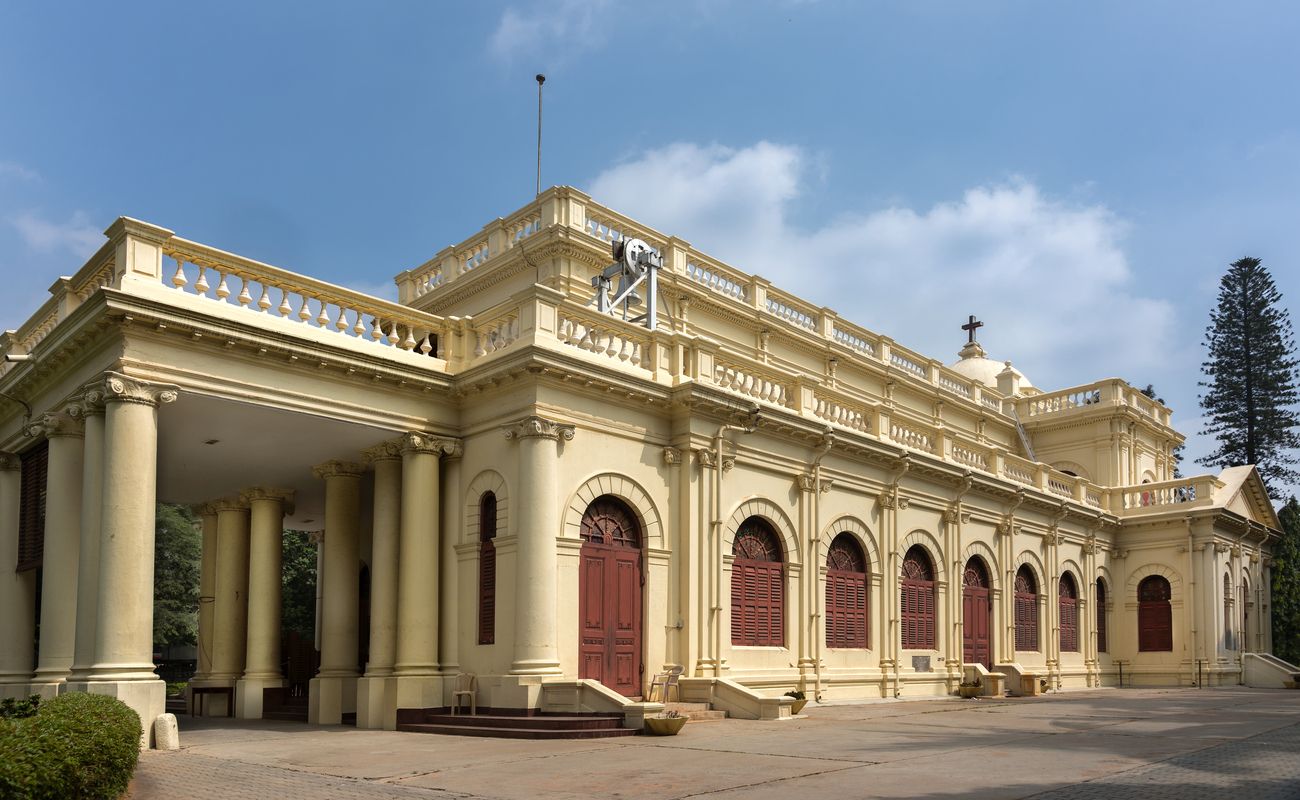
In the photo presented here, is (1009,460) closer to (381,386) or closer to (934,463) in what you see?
(934,463)

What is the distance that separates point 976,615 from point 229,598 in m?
18.2

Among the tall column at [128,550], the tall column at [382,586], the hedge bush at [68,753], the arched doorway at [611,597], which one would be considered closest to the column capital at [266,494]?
the tall column at [382,586]

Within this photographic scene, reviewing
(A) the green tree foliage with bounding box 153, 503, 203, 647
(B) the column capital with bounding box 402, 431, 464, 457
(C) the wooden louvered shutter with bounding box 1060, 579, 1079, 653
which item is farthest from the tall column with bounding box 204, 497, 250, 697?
(C) the wooden louvered shutter with bounding box 1060, 579, 1079, 653

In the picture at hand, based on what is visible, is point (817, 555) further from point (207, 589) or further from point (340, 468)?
point (207, 589)

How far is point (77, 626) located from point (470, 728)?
18.7 feet

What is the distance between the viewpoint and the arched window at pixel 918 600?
26.4 m

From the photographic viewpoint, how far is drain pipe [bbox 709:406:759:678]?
803 inches

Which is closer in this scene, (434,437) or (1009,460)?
(434,437)

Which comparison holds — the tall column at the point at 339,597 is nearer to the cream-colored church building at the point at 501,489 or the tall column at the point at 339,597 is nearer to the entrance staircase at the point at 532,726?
the cream-colored church building at the point at 501,489

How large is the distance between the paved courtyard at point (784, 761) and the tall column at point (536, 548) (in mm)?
1782

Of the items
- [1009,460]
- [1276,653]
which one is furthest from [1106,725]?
[1276,653]

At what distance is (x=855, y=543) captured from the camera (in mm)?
25094

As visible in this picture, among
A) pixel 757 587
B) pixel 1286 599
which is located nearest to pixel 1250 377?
pixel 1286 599

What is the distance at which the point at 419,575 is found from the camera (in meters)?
19.0
